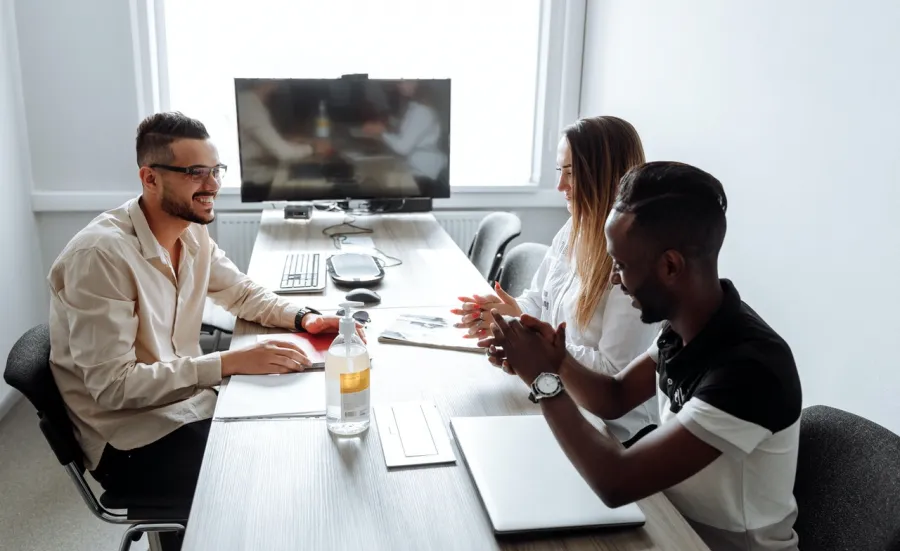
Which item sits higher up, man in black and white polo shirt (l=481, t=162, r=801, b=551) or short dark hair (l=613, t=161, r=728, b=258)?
short dark hair (l=613, t=161, r=728, b=258)

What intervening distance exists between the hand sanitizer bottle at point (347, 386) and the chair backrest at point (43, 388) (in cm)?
59

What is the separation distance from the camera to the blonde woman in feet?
5.02

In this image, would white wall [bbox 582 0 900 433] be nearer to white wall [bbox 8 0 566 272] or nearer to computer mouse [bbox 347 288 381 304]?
computer mouse [bbox 347 288 381 304]

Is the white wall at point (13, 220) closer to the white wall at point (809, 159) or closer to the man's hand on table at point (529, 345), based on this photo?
the man's hand on table at point (529, 345)

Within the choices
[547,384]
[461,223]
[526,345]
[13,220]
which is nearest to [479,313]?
[526,345]

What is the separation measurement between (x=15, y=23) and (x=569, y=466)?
3.09m

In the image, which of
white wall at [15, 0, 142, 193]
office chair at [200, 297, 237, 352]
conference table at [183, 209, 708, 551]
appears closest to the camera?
conference table at [183, 209, 708, 551]

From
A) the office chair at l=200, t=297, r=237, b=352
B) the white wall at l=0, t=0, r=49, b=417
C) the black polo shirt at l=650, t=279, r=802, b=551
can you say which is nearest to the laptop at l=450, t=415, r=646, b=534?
the black polo shirt at l=650, t=279, r=802, b=551

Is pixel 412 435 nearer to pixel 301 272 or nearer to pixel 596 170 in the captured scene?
pixel 596 170

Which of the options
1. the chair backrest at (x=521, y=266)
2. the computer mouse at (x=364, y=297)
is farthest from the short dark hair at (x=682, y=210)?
the chair backrest at (x=521, y=266)

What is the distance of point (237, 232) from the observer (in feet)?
11.3

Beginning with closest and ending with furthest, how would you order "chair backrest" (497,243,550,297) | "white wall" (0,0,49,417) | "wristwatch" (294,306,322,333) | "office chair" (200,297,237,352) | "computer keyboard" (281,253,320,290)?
"wristwatch" (294,306,322,333), "computer keyboard" (281,253,320,290), "chair backrest" (497,243,550,297), "office chair" (200,297,237,352), "white wall" (0,0,49,417)

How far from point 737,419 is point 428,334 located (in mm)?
878

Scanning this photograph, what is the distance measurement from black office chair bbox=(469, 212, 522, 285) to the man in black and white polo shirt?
4.99 ft
